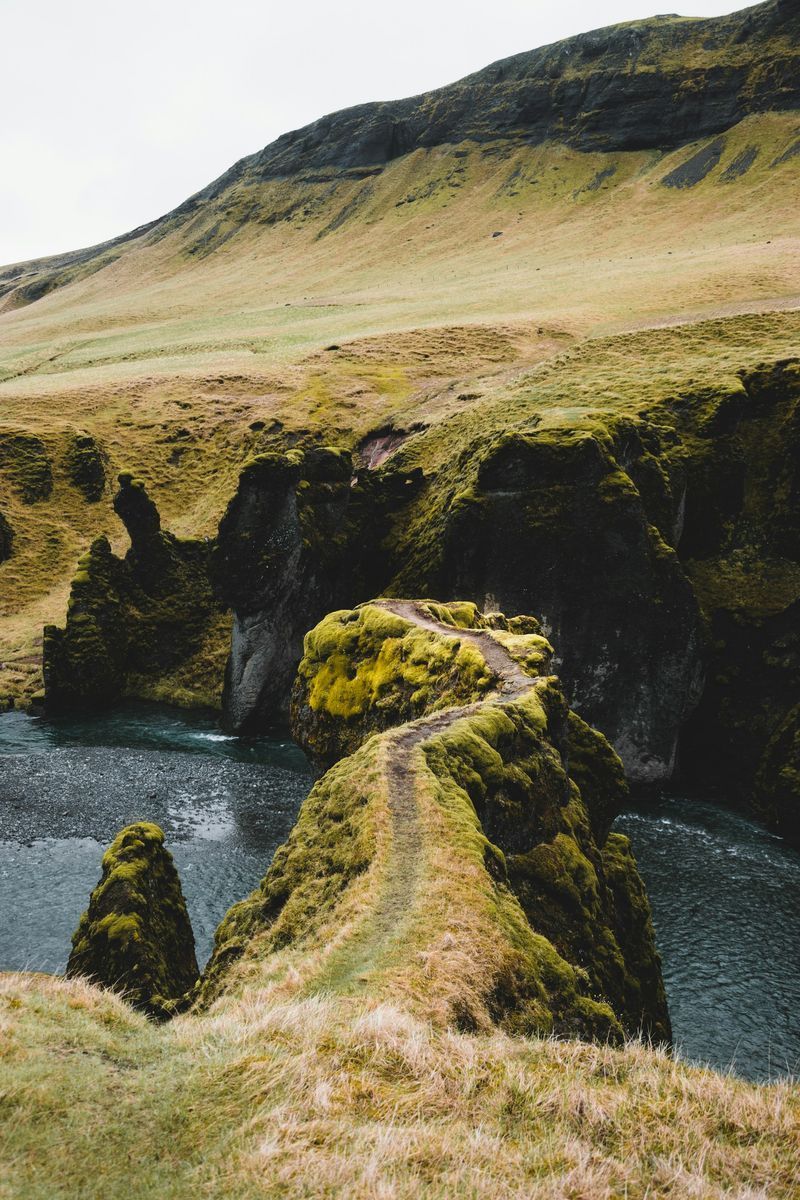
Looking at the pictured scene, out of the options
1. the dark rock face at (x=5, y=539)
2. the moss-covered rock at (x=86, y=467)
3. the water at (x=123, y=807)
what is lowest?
the water at (x=123, y=807)

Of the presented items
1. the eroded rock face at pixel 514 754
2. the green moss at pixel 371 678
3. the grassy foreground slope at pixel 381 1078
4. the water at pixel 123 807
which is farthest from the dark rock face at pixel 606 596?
the grassy foreground slope at pixel 381 1078

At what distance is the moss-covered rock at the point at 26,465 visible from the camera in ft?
235

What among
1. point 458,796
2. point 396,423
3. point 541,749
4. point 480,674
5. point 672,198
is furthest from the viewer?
point 672,198

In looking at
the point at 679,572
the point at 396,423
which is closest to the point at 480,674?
the point at 679,572

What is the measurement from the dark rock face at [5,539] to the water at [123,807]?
22.1 m

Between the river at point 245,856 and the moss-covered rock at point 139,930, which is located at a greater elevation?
the moss-covered rock at point 139,930

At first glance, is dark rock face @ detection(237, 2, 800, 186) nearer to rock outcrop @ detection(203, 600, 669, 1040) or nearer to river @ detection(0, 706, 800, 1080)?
river @ detection(0, 706, 800, 1080)

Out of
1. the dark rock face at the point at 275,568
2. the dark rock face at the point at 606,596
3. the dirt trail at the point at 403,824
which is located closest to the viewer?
the dirt trail at the point at 403,824

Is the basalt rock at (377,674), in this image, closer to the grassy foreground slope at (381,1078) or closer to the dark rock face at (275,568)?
the grassy foreground slope at (381,1078)

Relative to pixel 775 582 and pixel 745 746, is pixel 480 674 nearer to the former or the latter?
pixel 745 746

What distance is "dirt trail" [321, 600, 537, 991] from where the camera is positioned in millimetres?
12484

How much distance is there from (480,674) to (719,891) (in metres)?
14.4

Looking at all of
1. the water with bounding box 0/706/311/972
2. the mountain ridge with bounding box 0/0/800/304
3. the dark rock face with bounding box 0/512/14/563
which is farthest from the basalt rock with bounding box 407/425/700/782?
the mountain ridge with bounding box 0/0/800/304

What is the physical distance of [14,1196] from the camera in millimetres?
6559
